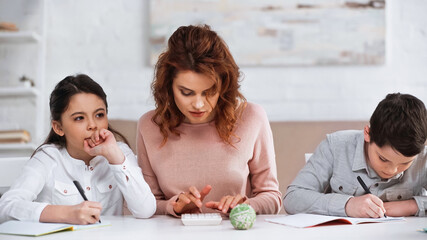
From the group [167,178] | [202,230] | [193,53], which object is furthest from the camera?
[167,178]

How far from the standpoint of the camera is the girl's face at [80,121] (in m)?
1.54

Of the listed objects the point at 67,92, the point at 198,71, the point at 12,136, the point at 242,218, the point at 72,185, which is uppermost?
the point at 198,71

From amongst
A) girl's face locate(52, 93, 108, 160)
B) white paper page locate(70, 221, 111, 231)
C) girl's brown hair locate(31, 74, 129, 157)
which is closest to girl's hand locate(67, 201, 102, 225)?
white paper page locate(70, 221, 111, 231)

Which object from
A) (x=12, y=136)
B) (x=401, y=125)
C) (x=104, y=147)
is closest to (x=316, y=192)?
(x=401, y=125)

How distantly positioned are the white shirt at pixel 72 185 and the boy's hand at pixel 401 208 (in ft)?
1.98

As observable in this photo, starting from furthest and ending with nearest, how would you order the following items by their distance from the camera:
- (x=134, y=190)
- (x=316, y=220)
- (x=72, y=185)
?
(x=72, y=185) → (x=134, y=190) → (x=316, y=220)

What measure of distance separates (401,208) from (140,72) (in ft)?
5.77

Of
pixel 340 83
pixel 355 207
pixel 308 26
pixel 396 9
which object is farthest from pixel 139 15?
pixel 355 207

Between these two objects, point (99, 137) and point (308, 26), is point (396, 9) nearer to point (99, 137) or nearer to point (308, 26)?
point (308, 26)

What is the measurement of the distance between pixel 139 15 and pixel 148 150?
1.39 m

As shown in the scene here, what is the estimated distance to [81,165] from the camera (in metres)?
1.58

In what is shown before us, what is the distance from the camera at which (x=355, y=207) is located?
4.36 ft

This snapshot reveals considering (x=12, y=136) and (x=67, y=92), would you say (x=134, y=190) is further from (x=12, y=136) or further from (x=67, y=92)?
(x=12, y=136)

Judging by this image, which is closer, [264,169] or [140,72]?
[264,169]
